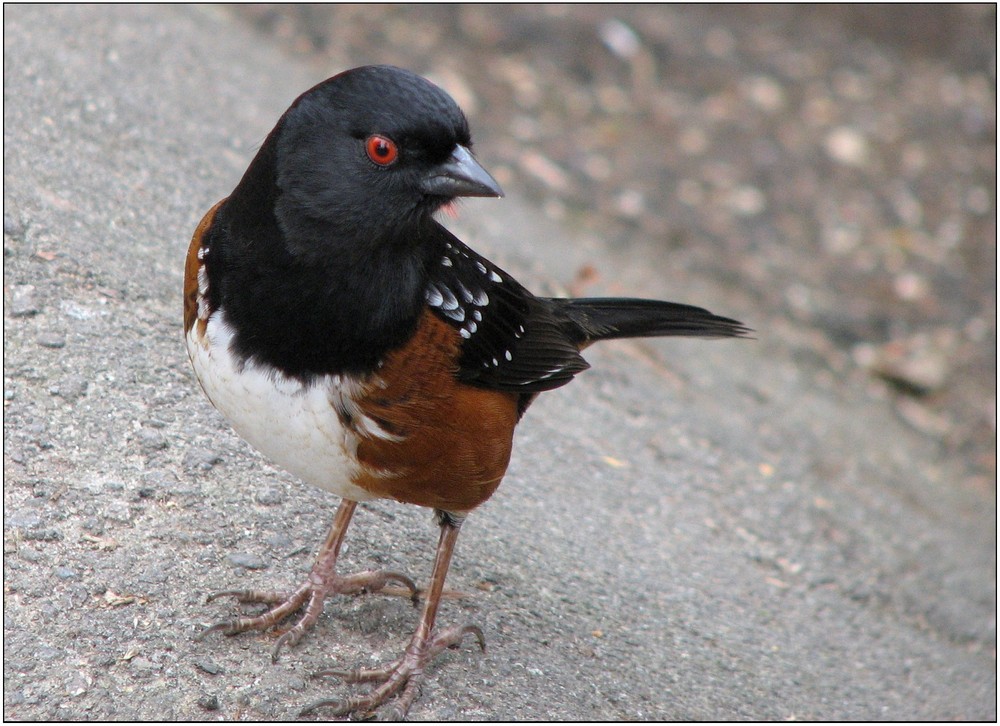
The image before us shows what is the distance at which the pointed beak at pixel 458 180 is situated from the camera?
2.54 m

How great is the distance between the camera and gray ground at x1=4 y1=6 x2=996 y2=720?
2838mm

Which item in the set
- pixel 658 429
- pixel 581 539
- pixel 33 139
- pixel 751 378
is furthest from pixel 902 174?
pixel 33 139

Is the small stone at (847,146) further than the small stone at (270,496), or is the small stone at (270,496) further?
the small stone at (847,146)

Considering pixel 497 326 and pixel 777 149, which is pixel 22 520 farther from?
pixel 777 149

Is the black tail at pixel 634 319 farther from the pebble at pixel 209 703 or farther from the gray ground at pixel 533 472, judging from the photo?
the pebble at pixel 209 703

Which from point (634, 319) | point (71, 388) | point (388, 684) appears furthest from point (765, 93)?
point (388, 684)

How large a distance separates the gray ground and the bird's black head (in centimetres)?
101

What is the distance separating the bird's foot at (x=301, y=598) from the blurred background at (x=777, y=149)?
2.82m

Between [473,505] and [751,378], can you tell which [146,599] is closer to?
[473,505]

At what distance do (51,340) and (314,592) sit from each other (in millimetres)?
1141

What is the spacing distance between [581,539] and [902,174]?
466 centimetres

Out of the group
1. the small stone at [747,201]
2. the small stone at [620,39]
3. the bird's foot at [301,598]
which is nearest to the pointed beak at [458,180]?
the bird's foot at [301,598]

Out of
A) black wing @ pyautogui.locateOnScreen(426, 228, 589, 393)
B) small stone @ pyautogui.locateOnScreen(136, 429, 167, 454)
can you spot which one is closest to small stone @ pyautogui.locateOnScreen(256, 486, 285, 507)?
small stone @ pyautogui.locateOnScreen(136, 429, 167, 454)

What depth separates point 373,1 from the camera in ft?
24.2
